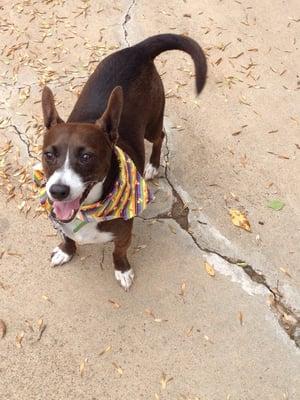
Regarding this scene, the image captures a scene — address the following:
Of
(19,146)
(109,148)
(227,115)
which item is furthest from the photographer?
(227,115)

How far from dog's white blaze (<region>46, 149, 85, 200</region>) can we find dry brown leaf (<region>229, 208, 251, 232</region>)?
1.75 m

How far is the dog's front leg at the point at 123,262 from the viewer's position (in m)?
3.39

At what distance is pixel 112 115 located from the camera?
2855 mm

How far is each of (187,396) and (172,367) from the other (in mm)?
205

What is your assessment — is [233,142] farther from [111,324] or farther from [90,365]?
[90,365]

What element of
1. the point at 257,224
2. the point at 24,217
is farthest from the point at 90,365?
the point at 257,224

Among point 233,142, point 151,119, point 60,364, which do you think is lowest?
point 60,364

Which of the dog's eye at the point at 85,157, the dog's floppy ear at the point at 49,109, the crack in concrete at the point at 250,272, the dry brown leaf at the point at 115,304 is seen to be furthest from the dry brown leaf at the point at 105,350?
the dog's floppy ear at the point at 49,109

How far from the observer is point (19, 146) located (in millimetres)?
4402

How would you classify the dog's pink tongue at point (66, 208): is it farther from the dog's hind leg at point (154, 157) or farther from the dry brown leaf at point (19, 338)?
the dog's hind leg at point (154, 157)

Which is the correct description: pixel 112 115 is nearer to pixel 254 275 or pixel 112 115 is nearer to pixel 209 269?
pixel 209 269

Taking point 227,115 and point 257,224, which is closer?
point 257,224

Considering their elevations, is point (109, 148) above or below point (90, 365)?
above

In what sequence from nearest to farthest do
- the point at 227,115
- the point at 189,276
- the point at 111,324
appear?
the point at 111,324 → the point at 189,276 → the point at 227,115
